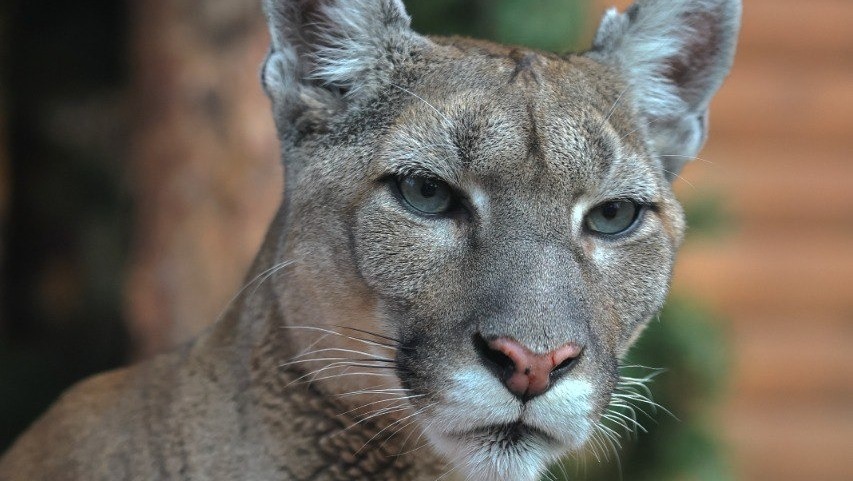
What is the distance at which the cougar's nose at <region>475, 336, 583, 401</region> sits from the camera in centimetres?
299

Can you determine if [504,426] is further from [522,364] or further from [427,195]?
[427,195]

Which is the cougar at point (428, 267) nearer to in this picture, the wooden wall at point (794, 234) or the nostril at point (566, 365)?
the nostril at point (566, 365)

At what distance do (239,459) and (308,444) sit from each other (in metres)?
0.22

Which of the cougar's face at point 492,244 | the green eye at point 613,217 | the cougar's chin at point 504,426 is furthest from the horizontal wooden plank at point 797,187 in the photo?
the cougar's chin at point 504,426

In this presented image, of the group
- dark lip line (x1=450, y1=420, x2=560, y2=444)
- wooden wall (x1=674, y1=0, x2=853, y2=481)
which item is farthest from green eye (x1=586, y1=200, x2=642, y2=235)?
wooden wall (x1=674, y1=0, x2=853, y2=481)

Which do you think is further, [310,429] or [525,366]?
[310,429]

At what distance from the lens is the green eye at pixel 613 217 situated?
352 cm

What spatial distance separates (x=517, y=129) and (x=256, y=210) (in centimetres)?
289

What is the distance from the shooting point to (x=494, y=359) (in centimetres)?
304

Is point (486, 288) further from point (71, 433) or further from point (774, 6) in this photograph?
point (774, 6)

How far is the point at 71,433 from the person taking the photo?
3.93m

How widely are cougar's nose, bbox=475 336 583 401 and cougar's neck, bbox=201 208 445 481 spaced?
0.61m

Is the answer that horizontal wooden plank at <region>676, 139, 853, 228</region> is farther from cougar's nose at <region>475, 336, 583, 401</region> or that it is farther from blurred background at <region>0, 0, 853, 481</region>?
cougar's nose at <region>475, 336, 583, 401</region>

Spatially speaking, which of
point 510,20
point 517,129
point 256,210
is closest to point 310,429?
point 517,129
